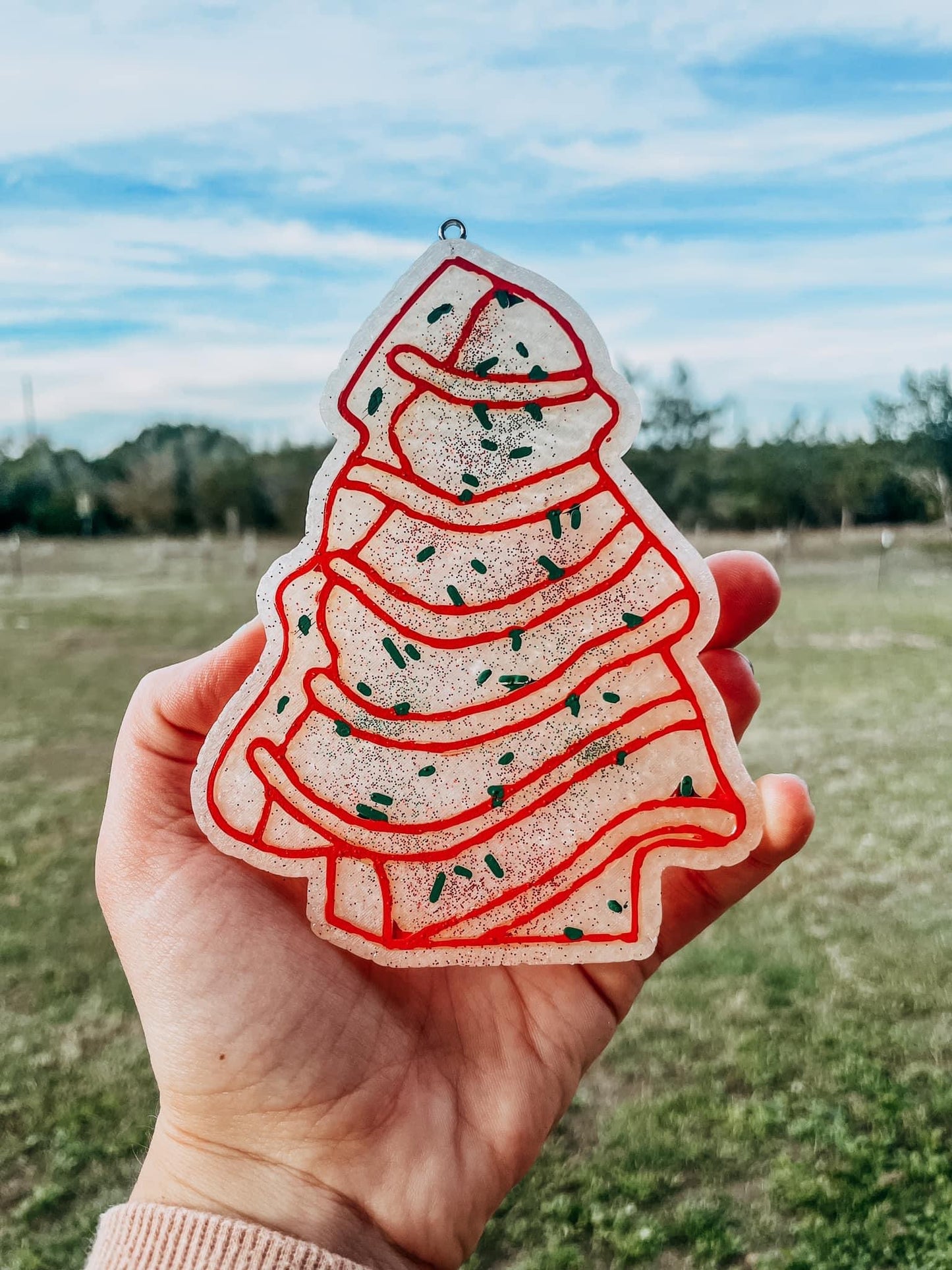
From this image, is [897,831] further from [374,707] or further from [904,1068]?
[374,707]

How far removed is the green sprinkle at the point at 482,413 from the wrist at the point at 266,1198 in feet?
2.00

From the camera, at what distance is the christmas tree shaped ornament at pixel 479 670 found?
2.67ft

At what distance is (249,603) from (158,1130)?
4.23 meters

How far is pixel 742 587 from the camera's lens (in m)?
0.91

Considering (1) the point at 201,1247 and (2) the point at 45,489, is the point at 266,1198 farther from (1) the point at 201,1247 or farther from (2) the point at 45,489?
Answer: (2) the point at 45,489

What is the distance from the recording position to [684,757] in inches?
32.4

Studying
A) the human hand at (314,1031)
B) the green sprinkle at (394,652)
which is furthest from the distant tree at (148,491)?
the green sprinkle at (394,652)

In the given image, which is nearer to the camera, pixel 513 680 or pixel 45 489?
pixel 513 680

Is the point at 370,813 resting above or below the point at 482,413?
below

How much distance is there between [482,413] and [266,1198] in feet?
2.10

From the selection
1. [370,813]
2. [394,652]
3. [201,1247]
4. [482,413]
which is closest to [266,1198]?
[201,1247]

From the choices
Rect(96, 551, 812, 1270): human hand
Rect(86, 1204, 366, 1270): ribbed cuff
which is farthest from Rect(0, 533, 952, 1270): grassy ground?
Rect(86, 1204, 366, 1270): ribbed cuff

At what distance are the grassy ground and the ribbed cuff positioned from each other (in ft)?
2.36

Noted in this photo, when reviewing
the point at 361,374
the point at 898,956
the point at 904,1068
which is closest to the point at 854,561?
the point at 898,956
